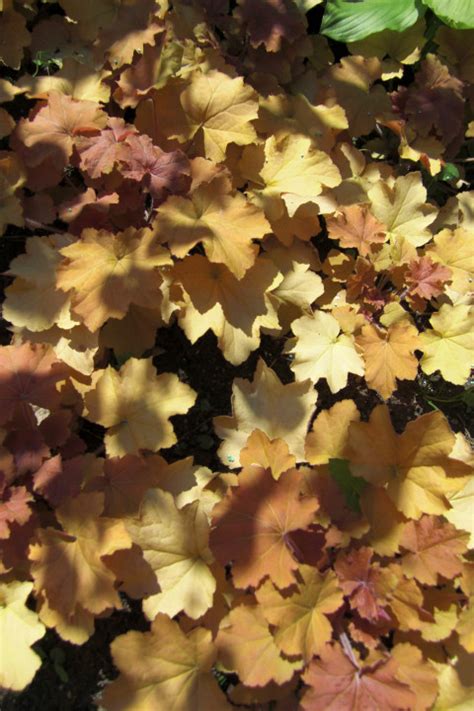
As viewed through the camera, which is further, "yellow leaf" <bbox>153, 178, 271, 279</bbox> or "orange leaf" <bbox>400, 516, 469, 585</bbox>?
"yellow leaf" <bbox>153, 178, 271, 279</bbox>

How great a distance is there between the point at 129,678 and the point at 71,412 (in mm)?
804

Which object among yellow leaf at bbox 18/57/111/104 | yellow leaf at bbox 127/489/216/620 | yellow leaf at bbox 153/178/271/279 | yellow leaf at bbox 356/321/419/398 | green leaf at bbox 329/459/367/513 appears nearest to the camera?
yellow leaf at bbox 127/489/216/620

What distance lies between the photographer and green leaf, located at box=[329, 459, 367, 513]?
6.11 ft

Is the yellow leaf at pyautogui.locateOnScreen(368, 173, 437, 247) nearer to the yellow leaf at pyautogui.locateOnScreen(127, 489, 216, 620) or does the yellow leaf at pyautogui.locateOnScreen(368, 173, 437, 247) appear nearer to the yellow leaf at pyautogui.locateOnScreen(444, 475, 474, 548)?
the yellow leaf at pyautogui.locateOnScreen(444, 475, 474, 548)

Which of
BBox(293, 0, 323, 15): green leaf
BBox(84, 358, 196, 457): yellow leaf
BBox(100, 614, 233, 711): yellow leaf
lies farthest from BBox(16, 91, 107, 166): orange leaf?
BBox(100, 614, 233, 711): yellow leaf

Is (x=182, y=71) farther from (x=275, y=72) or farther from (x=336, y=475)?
(x=336, y=475)

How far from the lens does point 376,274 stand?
238cm

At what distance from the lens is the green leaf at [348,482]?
186 centimetres

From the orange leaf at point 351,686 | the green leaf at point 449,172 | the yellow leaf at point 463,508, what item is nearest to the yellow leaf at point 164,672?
the orange leaf at point 351,686

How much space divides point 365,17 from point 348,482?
1.90 metres

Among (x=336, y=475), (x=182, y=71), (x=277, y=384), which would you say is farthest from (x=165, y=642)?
(x=182, y=71)

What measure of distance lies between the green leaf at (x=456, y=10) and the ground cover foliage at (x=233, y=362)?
0.57 feet

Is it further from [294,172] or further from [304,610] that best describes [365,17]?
[304,610]

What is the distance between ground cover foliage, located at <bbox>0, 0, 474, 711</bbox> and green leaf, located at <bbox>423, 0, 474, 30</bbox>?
0.17 m
